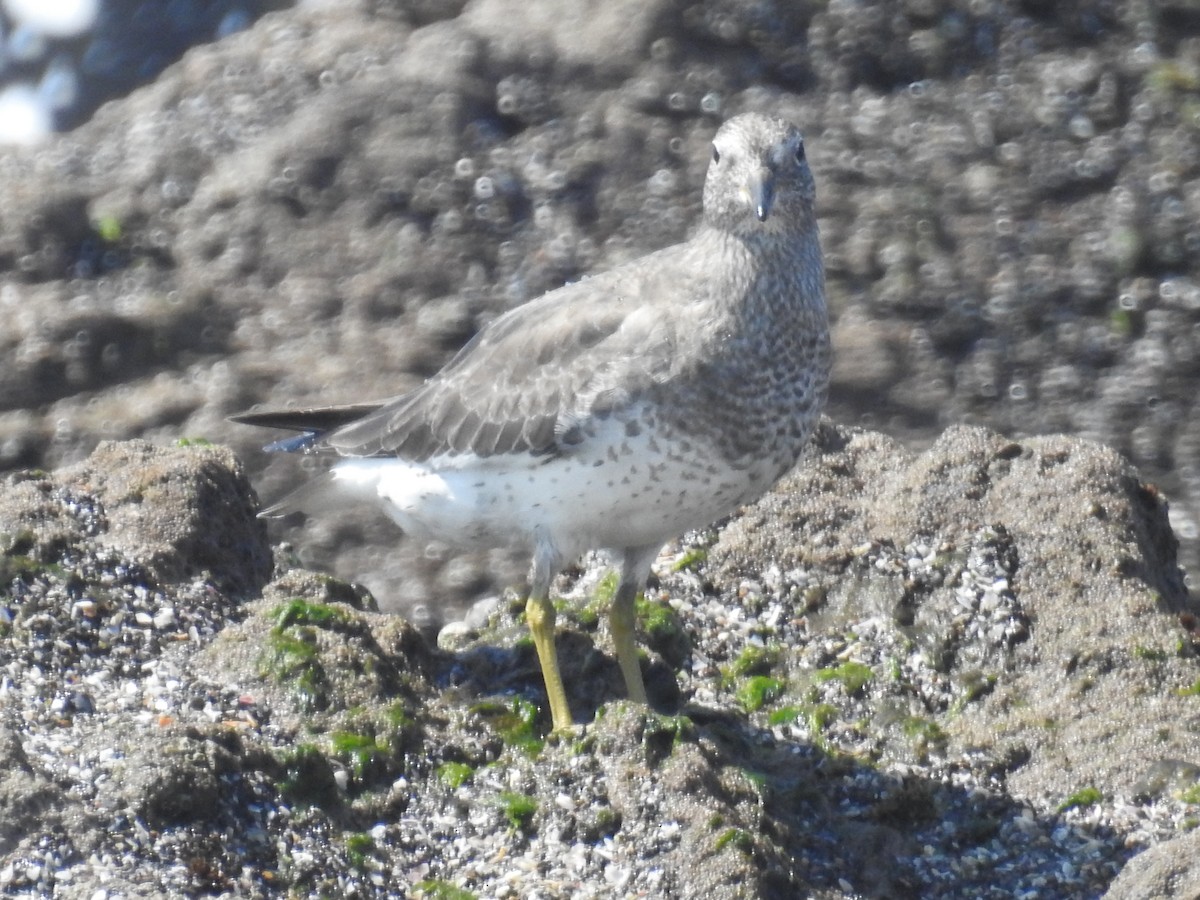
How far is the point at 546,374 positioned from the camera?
25.0 ft

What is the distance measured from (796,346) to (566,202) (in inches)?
153

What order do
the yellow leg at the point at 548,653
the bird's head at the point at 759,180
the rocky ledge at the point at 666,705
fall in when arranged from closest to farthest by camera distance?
1. the rocky ledge at the point at 666,705
2. the yellow leg at the point at 548,653
3. the bird's head at the point at 759,180

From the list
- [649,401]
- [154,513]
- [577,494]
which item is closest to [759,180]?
[649,401]

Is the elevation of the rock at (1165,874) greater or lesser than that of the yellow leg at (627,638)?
greater

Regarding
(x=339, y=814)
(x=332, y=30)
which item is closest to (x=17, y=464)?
(x=332, y=30)

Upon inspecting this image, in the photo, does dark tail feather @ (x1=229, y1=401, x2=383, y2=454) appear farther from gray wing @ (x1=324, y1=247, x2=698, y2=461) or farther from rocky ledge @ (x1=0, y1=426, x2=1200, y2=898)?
rocky ledge @ (x1=0, y1=426, x2=1200, y2=898)

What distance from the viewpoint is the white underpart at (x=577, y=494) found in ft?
23.5

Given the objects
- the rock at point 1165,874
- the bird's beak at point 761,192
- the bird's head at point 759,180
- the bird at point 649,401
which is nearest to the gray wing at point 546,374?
the bird at point 649,401

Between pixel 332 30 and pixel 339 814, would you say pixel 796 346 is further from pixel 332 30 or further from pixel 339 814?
pixel 332 30

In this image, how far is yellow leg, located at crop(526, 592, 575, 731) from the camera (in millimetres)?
7035

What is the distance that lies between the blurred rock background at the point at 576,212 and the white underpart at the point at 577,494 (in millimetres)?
2361

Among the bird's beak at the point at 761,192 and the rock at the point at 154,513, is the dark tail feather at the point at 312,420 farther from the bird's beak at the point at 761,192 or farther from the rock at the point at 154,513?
the bird's beak at the point at 761,192

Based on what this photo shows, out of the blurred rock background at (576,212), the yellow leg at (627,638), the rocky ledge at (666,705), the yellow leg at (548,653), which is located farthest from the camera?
the blurred rock background at (576,212)

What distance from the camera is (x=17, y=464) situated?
10.5 metres
